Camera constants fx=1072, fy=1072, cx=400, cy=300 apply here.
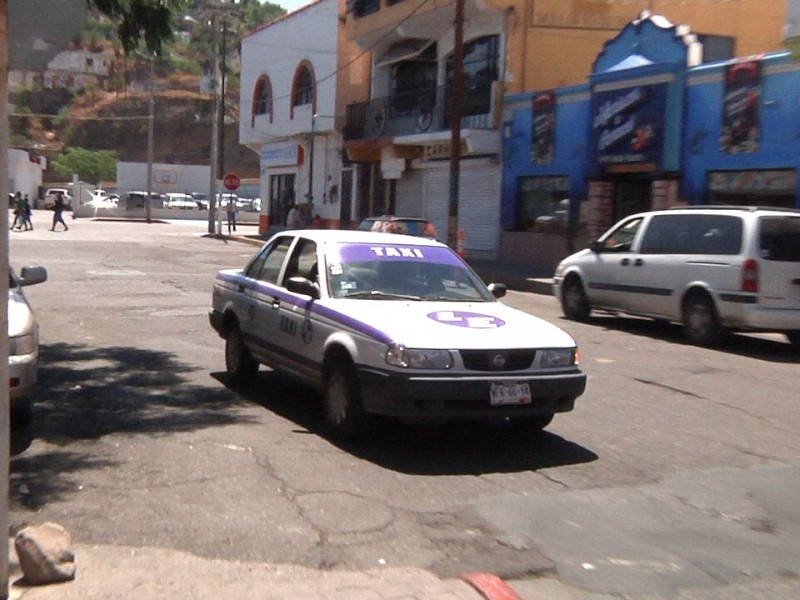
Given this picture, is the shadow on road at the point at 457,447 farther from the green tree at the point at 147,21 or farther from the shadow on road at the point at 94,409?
the green tree at the point at 147,21

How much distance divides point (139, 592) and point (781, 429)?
6.00m

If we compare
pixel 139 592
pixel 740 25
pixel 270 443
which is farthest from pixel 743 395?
pixel 740 25

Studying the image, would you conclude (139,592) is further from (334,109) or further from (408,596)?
(334,109)

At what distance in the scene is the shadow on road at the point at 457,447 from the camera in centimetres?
734

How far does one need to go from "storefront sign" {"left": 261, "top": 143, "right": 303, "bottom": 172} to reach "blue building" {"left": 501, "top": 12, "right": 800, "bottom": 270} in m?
16.0

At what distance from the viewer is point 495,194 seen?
30.4m

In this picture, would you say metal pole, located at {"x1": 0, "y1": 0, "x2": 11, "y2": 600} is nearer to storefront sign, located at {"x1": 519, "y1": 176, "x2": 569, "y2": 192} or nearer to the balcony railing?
storefront sign, located at {"x1": 519, "y1": 176, "x2": 569, "y2": 192}

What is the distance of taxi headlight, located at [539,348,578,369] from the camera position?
24.8 ft

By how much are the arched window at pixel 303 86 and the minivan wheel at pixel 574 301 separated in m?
25.8

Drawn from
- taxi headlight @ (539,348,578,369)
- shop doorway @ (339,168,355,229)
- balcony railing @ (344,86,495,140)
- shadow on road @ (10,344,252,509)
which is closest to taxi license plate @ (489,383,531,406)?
taxi headlight @ (539,348,578,369)

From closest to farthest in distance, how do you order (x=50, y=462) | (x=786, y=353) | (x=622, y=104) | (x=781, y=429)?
1. (x=50, y=462)
2. (x=781, y=429)
3. (x=786, y=353)
4. (x=622, y=104)

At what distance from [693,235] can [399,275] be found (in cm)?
697

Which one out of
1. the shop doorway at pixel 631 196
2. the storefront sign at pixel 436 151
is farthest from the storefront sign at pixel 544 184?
the storefront sign at pixel 436 151

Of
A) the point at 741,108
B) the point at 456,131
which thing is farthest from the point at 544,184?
the point at 741,108
